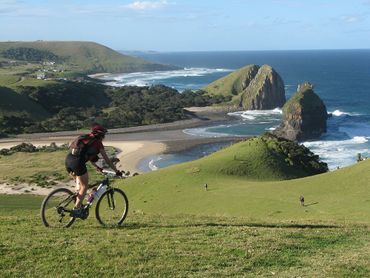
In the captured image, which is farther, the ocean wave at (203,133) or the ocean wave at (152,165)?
the ocean wave at (203,133)

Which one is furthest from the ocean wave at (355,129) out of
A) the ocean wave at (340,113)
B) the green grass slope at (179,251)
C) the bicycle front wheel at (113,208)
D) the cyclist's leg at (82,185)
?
the cyclist's leg at (82,185)

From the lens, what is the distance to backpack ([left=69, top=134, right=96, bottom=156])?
1303cm

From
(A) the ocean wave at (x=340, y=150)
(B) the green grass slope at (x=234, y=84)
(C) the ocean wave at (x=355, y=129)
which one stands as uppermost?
(B) the green grass slope at (x=234, y=84)

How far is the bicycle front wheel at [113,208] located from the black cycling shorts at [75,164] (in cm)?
136

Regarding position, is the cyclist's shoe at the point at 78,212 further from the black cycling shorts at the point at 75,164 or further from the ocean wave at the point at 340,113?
the ocean wave at the point at 340,113

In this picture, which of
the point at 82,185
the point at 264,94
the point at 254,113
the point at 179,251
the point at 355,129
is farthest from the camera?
the point at 264,94

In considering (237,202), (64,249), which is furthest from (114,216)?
(237,202)

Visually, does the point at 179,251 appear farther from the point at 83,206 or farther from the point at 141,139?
the point at 141,139

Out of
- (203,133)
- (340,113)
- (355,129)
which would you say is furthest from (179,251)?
(340,113)

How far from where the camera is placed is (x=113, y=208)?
14.8 m

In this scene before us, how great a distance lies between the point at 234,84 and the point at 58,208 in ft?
542

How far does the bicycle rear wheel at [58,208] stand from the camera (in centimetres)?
1383

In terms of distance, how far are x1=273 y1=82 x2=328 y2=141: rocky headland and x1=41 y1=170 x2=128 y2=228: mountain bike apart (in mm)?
87171

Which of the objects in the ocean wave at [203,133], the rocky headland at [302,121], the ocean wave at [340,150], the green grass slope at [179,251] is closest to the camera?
the green grass slope at [179,251]
